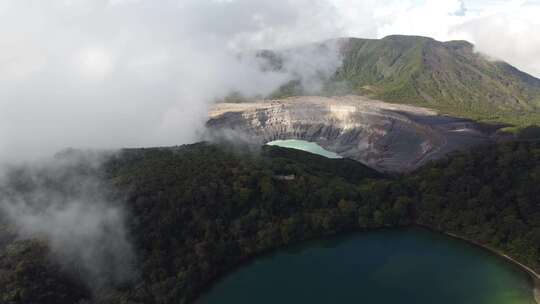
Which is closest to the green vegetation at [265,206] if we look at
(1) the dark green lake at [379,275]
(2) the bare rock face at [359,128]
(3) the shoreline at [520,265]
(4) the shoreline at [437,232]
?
(4) the shoreline at [437,232]

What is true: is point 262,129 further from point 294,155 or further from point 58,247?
point 58,247

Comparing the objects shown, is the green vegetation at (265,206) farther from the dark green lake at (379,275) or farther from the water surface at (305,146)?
the water surface at (305,146)

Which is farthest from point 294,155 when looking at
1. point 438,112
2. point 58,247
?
point 438,112

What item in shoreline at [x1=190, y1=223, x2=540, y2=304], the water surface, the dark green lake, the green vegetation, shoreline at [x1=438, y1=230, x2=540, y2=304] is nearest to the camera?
shoreline at [x1=438, y1=230, x2=540, y2=304]

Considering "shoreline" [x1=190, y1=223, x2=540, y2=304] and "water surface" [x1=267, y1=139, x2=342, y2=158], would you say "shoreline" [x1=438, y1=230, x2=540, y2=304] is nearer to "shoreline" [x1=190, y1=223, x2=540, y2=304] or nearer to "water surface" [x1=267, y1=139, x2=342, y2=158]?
"shoreline" [x1=190, y1=223, x2=540, y2=304]

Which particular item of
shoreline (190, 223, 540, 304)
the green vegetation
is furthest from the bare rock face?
shoreline (190, 223, 540, 304)

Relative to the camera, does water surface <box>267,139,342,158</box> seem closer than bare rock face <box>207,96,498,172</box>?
No

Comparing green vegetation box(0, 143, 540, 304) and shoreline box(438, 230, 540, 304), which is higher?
green vegetation box(0, 143, 540, 304)
